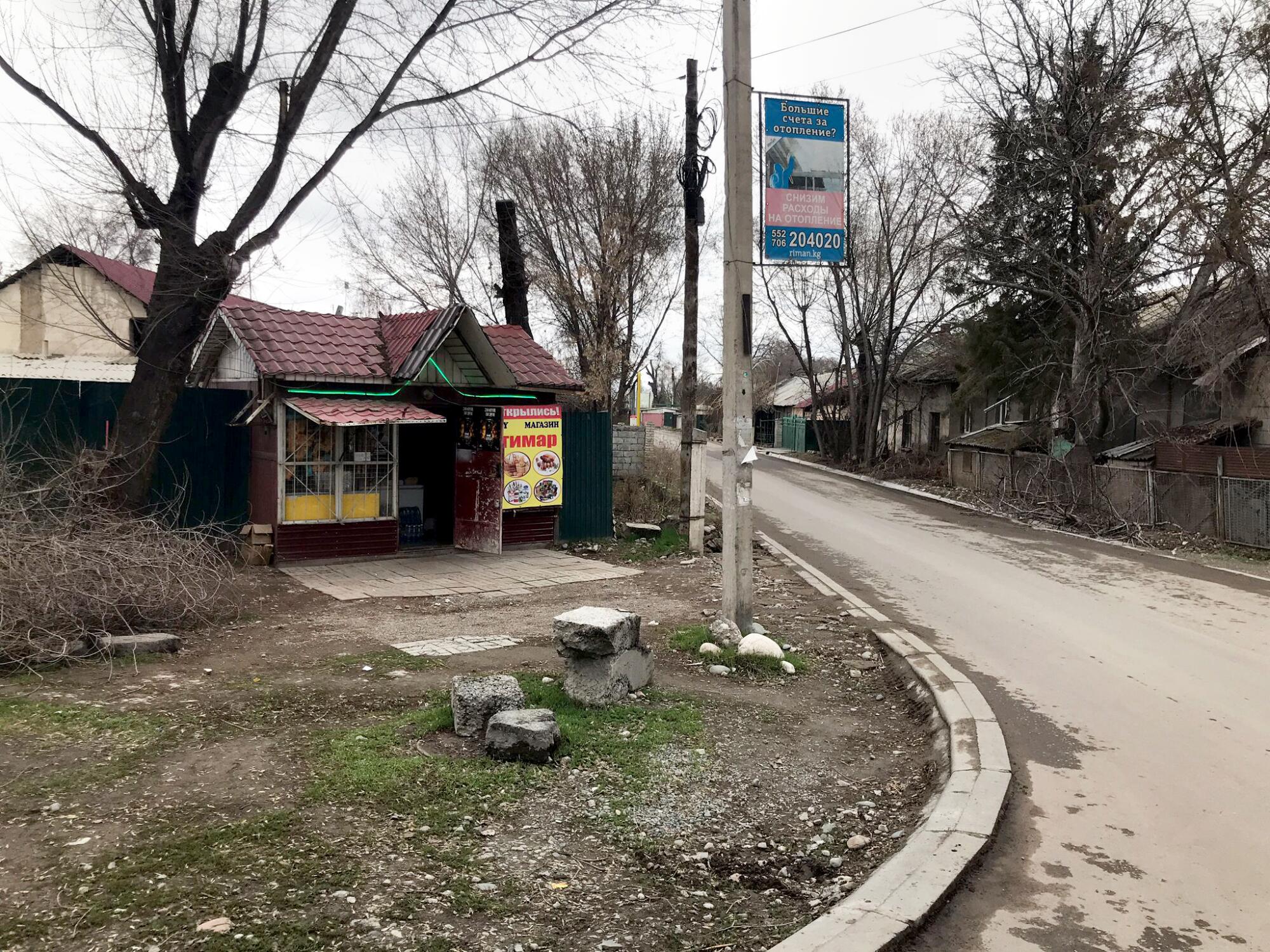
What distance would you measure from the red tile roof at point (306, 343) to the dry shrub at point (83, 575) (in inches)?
132

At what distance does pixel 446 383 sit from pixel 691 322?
15.9ft

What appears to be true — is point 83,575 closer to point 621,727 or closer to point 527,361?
point 621,727

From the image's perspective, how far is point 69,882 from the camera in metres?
3.71

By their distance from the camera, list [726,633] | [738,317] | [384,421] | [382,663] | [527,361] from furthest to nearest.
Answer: [527,361]
[384,421]
[738,317]
[726,633]
[382,663]

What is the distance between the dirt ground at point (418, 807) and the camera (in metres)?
3.63

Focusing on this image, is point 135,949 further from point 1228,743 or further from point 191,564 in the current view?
point 1228,743

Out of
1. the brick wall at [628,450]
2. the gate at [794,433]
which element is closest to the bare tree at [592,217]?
the brick wall at [628,450]

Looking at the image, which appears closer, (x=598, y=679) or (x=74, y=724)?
(x=74, y=724)

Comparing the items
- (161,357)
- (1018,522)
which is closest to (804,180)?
(161,357)

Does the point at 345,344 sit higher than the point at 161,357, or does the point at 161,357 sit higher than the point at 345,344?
the point at 345,344

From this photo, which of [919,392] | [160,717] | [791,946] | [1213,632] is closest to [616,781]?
[791,946]

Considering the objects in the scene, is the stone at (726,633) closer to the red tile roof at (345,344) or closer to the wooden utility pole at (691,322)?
the wooden utility pole at (691,322)

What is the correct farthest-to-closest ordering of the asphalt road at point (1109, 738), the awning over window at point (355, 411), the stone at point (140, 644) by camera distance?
the awning over window at point (355, 411) < the stone at point (140, 644) < the asphalt road at point (1109, 738)

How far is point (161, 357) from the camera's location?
11516 mm
